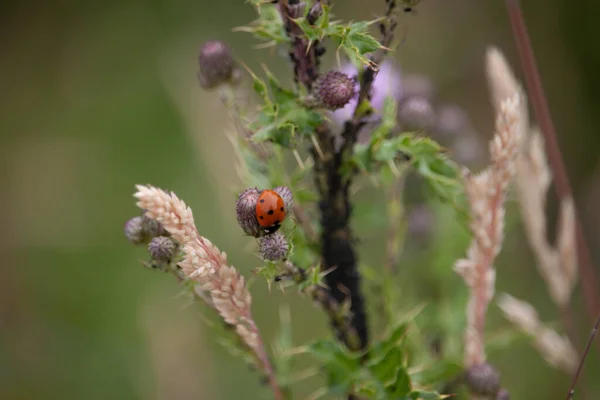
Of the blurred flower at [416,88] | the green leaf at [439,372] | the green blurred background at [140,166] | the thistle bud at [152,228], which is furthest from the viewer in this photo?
the green blurred background at [140,166]

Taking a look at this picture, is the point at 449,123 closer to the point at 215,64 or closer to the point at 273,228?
the point at 215,64

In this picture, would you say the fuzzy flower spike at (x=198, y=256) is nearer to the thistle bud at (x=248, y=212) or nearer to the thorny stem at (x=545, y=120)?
the thistle bud at (x=248, y=212)

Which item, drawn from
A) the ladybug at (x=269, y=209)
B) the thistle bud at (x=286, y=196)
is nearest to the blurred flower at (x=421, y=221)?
the thistle bud at (x=286, y=196)

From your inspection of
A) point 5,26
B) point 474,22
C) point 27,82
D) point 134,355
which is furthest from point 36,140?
point 474,22

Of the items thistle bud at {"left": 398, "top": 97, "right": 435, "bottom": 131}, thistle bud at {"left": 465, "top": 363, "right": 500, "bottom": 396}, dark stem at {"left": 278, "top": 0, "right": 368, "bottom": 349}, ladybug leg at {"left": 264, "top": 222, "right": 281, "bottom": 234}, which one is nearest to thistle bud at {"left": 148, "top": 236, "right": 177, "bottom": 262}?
ladybug leg at {"left": 264, "top": 222, "right": 281, "bottom": 234}

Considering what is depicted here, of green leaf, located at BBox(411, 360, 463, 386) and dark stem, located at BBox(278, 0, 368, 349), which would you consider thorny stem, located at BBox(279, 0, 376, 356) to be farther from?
green leaf, located at BBox(411, 360, 463, 386)

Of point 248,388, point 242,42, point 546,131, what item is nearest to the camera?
point 546,131

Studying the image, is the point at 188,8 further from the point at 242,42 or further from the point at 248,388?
the point at 248,388
